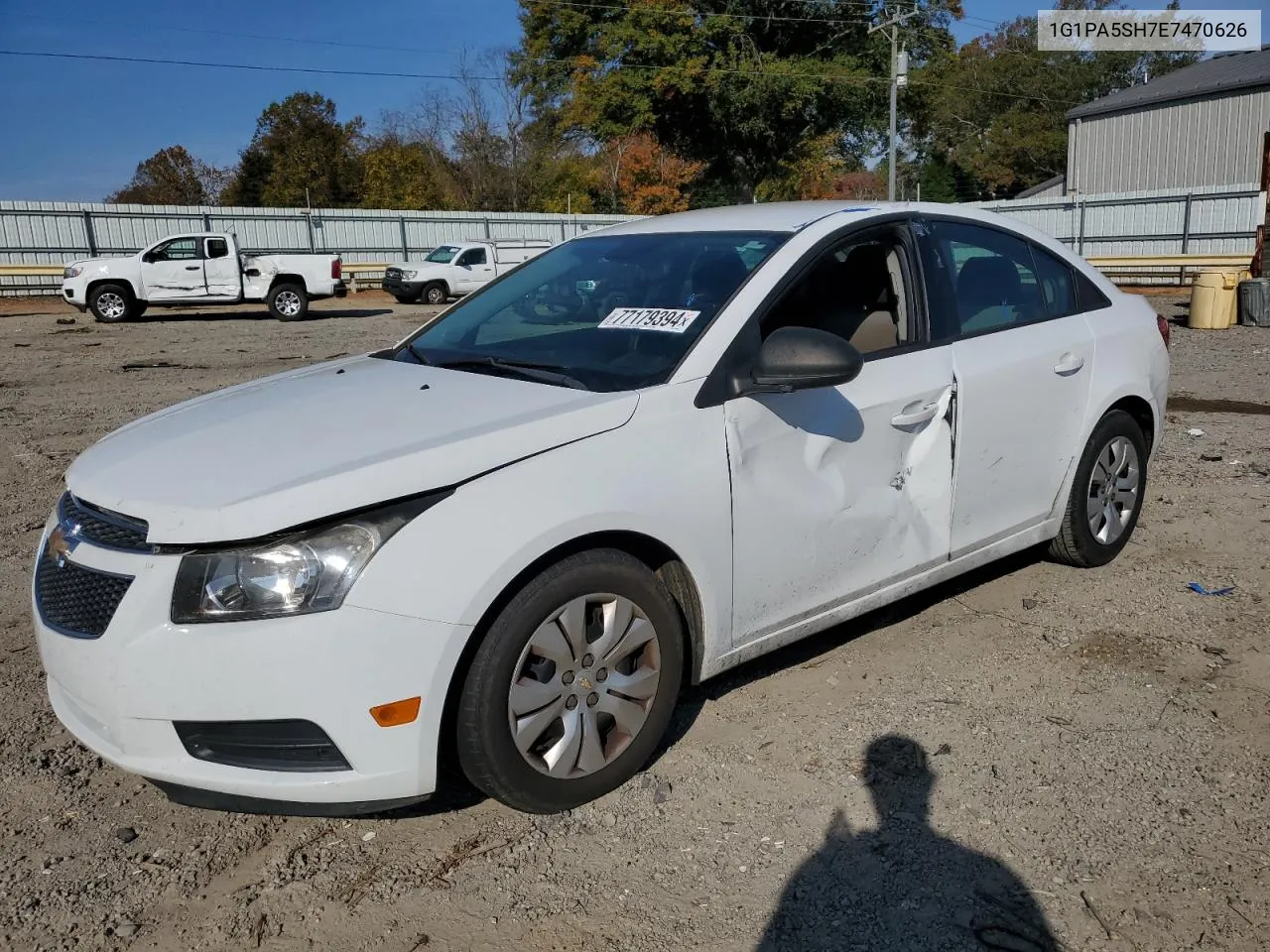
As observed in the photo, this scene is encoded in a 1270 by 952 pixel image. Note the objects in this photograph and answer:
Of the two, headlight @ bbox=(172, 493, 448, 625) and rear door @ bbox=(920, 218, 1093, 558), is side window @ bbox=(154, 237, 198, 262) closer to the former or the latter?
rear door @ bbox=(920, 218, 1093, 558)

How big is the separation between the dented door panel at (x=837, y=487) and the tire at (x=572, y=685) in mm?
373

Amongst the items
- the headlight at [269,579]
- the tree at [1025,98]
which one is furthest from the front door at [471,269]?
the tree at [1025,98]

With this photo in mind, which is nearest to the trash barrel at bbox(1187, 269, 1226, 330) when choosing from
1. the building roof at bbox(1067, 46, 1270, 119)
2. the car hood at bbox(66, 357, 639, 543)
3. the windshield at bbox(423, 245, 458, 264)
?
the car hood at bbox(66, 357, 639, 543)

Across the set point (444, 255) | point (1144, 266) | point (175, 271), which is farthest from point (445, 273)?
point (1144, 266)

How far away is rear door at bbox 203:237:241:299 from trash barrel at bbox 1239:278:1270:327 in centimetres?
1920

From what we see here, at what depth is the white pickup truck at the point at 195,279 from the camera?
21.5 meters

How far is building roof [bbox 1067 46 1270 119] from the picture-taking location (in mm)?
36969

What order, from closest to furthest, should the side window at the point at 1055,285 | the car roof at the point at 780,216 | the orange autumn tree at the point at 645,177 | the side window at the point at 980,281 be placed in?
the car roof at the point at 780,216 → the side window at the point at 980,281 → the side window at the point at 1055,285 → the orange autumn tree at the point at 645,177

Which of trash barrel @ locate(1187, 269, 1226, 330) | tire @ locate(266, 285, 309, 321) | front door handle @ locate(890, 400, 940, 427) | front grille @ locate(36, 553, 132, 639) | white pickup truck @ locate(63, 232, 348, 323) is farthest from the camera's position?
tire @ locate(266, 285, 309, 321)

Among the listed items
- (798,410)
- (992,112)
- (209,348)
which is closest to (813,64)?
(209,348)

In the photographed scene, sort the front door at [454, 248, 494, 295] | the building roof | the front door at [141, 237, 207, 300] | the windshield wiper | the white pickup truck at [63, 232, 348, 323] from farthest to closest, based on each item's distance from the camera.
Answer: the building roof
the front door at [454, 248, 494, 295]
the front door at [141, 237, 207, 300]
the white pickup truck at [63, 232, 348, 323]
the windshield wiper

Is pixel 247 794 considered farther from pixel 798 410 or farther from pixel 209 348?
pixel 209 348

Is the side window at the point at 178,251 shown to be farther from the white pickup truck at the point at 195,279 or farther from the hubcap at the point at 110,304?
the hubcap at the point at 110,304

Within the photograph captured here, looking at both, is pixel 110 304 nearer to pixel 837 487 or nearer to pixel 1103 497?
pixel 1103 497
